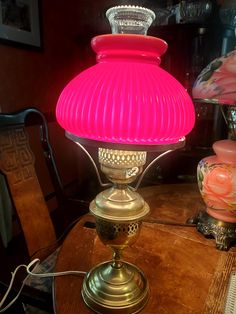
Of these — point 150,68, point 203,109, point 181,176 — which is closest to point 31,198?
point 150,68

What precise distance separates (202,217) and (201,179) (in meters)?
0.16

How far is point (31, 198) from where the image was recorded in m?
1.04

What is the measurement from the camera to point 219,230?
85 cm

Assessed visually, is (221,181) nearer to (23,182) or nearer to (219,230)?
(219,230)

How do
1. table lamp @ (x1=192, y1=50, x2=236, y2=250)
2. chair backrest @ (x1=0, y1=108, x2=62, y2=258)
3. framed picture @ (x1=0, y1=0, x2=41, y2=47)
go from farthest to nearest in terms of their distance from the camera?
framed picture @ (x1=0, y1=0, x2=41, y2=47) → chair backrest @ (x1=0, y1=108, x2=62, y2=258) → table lamp @ (x1=192, y1=50, x2=236, y2=250)

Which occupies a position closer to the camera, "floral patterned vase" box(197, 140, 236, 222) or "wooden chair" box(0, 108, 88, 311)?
"floral patterned vase" box(197, 140, 236, 222)

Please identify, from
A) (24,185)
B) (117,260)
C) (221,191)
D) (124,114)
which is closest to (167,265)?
(117,260)

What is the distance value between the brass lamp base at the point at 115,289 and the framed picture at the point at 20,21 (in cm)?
160

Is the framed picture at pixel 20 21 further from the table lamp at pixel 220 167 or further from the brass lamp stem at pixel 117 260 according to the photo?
the brass lamp stem at pixel 117 260

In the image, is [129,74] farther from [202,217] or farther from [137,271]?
[202,217]

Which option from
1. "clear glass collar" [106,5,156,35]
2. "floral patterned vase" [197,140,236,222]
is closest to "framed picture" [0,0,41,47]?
"clear glass collar" [106,5,156,35]

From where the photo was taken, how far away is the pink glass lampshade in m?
0.45

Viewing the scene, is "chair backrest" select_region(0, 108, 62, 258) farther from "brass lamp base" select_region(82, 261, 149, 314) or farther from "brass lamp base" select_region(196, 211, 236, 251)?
"brass lamp base" select_region(196, 211, 236, 251)

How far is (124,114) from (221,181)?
494 millimetres
